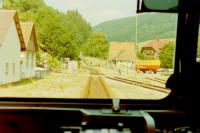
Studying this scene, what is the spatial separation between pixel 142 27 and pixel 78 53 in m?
0.58

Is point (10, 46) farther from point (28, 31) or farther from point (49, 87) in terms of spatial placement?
point (49, 87)

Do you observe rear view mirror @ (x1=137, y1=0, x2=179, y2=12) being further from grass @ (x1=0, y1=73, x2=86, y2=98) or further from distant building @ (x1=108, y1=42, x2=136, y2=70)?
grass @ (x1=0, y1=73, x2=86, y2=98)

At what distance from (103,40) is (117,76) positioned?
1.26 feet

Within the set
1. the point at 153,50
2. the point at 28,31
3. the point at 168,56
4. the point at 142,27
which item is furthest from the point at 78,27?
the point at 168,56

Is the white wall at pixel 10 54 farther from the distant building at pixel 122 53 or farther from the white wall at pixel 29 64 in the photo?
the distant building at pixel 122 53

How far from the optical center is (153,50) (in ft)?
9.32

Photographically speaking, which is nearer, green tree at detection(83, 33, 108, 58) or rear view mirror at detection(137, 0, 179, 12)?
rear view mirror at detection(137, 0, 179, 12)

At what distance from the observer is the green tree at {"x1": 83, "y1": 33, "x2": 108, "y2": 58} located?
9.82ft

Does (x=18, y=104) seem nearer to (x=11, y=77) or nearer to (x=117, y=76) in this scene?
(x=11, y=77)

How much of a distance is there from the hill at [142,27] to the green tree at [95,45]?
5 cm

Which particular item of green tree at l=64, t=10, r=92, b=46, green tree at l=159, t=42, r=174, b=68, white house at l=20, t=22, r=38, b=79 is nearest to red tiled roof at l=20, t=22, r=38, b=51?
white house at l=20, t=22, r=38, b=79

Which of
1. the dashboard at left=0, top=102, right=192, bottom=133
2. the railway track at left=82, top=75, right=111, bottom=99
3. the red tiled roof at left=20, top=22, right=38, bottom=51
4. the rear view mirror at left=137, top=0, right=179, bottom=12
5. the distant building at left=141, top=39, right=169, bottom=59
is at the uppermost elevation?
the rear view mirror at left=137, top=0, right=179, bottom=12

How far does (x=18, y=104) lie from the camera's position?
99.8 inches

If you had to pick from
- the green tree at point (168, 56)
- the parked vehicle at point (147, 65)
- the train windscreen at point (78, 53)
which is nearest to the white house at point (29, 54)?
the train windscreen at point (78, 53)
